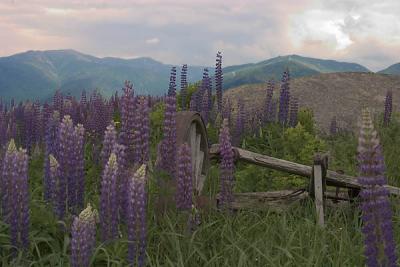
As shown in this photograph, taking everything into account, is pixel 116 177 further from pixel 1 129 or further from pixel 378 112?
pixel 378 112

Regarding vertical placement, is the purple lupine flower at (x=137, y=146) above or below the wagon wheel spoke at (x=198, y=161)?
above

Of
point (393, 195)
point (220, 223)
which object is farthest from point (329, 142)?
point (220, 223)

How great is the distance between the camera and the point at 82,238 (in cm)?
443

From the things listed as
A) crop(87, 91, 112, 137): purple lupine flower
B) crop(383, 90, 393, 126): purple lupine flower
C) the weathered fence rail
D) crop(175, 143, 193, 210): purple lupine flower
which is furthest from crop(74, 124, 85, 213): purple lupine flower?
crop(383, 90, 393, 126): purple lupine flower

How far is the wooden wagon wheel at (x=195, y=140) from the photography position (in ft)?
24.3

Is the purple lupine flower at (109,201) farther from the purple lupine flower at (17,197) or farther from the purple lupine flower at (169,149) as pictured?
the purple lupine flower at (169,149)

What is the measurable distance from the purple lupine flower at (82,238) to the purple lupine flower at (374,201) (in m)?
2.20

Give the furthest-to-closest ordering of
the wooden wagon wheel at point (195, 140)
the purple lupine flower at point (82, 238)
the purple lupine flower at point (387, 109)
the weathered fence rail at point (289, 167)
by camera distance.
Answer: the purple lupine flower at point (387, 109) < the weathered fence rail at point (289, 167) < the wooden wagon wheel at point (195, 140) < the purple lupine flower at point (82, 238)

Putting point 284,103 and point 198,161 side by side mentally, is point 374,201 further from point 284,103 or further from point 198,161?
point 284,103

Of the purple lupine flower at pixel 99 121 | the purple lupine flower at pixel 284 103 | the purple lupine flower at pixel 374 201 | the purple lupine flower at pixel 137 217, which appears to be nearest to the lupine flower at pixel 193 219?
the purple lupine flower at pixel 137 217

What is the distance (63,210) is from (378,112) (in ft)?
48.7

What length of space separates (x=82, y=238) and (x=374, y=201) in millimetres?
2351

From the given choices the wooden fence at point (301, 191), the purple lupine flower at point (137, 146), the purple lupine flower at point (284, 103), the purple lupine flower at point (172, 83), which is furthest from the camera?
the purple lupine flower at point (284, 103)

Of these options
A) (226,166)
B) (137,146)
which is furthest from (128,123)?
(226,166)
